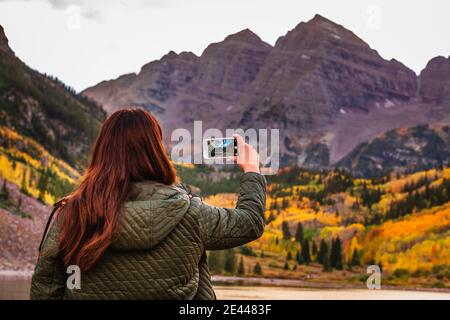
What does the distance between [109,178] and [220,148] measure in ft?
2.33

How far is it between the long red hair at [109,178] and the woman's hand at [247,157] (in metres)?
0.39

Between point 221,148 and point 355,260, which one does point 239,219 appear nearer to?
point 221,148

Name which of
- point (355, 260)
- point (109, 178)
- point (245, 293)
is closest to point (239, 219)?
point (109, 178)

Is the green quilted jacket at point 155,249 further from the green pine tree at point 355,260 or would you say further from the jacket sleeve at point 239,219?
the green pine tree at point 355,260

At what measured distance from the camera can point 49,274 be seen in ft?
10.8

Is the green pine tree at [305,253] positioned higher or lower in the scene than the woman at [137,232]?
lower

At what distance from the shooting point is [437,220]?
187 m

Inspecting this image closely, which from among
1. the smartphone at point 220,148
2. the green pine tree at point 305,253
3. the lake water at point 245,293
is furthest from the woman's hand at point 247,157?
the green pine tree at point 305,253

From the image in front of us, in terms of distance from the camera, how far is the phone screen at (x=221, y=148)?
3.65 meters

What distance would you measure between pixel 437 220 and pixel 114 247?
19304 centimetres

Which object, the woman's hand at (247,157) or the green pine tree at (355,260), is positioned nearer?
the woman's hand at (247,157)
